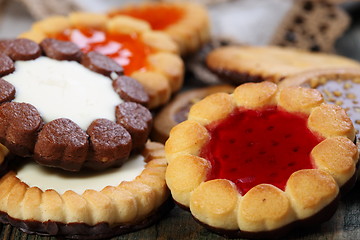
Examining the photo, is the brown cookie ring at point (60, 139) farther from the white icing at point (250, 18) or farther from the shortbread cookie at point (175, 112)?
the white icing at point (250, 18)

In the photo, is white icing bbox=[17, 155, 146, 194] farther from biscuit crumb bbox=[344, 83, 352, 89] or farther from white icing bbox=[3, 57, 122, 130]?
biscuit crumb bbox=[344, 83, 352, 89]

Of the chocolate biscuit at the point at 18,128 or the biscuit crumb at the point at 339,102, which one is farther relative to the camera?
the biscuit crumb at the point at 339,102

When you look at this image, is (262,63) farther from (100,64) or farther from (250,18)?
(250,18)

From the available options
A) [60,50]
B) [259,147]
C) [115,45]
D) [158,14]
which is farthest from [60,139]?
[158,14]

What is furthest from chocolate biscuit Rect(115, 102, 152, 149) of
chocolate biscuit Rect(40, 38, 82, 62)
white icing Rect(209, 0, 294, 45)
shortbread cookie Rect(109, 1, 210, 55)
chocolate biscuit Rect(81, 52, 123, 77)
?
white icing Rect(209, 0, 294, 45)

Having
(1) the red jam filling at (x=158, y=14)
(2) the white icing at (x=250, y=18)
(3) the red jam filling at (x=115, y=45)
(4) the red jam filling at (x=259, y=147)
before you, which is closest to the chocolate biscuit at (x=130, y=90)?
(3) the red jam filling at (x=115, y=45)

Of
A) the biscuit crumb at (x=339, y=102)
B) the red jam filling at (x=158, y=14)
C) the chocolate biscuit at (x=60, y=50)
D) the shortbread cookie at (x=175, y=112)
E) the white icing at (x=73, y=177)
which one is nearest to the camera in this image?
the white icing at (x=73, y=177)
